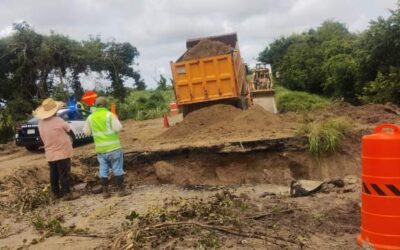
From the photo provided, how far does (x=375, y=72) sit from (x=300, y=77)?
45.9ft

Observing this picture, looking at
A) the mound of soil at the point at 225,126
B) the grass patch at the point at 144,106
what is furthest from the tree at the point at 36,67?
the mound of soil at the point at 225,126

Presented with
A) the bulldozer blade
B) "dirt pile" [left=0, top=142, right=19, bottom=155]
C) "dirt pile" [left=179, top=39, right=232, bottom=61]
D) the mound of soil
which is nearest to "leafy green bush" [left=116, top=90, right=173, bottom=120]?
the bulldozer blade

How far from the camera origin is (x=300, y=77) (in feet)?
125

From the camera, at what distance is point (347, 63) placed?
1157 inches

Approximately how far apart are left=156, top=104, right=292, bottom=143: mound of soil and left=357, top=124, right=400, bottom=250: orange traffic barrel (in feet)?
22.2

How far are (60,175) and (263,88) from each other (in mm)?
17814

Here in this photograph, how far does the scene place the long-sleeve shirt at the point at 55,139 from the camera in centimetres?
993

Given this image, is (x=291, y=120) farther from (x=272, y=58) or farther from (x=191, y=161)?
(x=272, y=58)

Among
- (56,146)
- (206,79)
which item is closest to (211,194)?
(56,146)

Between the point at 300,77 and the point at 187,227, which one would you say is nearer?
the point at 187,227

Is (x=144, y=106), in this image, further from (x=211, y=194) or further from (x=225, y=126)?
(x=211, y=194)

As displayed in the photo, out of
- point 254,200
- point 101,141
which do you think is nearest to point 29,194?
point 101,141

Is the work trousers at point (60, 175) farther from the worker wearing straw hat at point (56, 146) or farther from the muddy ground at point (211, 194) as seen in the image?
the muddy ground at point (211, 194)

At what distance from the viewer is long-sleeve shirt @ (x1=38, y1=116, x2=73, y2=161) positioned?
32.6 feet
